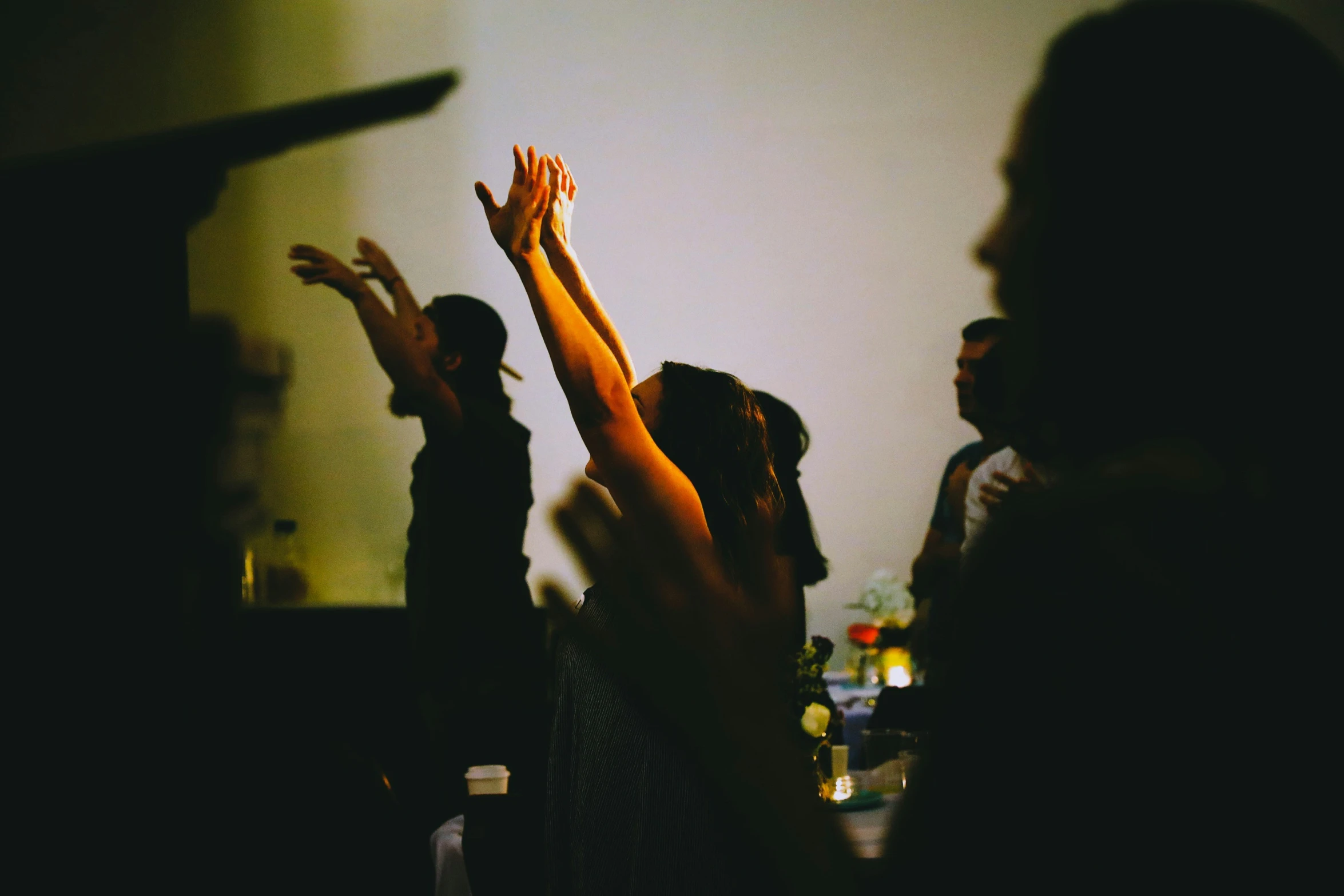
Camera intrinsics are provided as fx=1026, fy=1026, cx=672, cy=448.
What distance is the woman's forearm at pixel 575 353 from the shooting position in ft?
3.59

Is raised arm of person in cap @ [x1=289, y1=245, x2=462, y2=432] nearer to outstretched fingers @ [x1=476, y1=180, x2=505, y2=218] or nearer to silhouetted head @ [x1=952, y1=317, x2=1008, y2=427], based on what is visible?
outstretched fingers @ [x1=476, y1=180, x2=505, y2=218]

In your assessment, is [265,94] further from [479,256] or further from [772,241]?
[772,241]

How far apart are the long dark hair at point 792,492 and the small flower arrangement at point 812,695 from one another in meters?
0.22

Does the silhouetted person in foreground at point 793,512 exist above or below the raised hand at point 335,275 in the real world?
below

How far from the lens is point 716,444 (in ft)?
4.38

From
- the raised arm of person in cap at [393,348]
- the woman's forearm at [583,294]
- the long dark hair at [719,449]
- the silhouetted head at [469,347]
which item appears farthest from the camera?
the silhouetted head at [469,347]

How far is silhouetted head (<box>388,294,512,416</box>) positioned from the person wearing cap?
0.56 feet

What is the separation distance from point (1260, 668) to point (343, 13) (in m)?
4.26

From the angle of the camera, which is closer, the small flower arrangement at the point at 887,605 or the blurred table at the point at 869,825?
the blurred table at the point at 869,825

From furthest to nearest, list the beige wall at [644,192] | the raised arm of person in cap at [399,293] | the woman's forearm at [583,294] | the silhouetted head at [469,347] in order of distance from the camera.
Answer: the beige wall at [644,192], the raised arm of person in cap at [399,293], the silhouetted head at [469,347], the woman's forearm at [583,294]

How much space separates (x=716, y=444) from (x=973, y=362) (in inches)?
75.1

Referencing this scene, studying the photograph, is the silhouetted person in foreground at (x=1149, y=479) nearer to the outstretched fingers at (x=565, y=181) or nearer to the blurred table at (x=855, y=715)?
the outstretched fingers at (x=565, y=181)

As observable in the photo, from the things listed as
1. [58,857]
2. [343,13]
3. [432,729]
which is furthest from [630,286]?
[58,857]

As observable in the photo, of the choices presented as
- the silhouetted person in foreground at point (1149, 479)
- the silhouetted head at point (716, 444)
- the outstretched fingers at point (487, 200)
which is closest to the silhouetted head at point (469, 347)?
the silhouetted head at point (716, 444)
